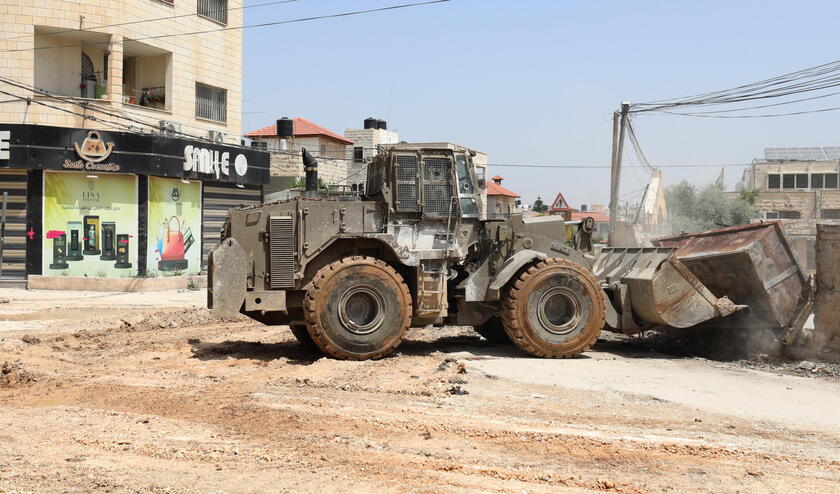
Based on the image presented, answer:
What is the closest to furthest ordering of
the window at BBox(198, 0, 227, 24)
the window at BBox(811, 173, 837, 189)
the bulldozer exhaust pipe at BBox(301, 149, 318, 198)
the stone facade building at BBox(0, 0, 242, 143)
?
1. the bulldozer exhaust pipe at BBox(301, 149, 318, 198)
2. the stone facade building at BBox(0, 0, 242, 143)
3. the window at BBox(198, 0, 227, 24)
4. the window at BBox(811, 173, 837, 189)

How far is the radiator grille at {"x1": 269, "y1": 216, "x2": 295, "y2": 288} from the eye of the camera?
10.5 metres

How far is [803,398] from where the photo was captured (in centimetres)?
898

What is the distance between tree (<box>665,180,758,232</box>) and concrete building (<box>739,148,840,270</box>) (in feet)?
8.36

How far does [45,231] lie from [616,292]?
1732 centimetres

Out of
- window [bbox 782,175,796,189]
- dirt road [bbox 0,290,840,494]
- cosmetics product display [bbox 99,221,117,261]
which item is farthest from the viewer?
window [bbox 782,175,796,189]

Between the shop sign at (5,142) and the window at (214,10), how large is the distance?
8.07 meters

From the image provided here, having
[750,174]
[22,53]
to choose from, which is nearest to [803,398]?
[22,53]

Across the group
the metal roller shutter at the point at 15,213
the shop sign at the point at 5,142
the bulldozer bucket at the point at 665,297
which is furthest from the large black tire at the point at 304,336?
the shop sign at the point at 5,142

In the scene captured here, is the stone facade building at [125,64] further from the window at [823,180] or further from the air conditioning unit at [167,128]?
the window at [823,180]

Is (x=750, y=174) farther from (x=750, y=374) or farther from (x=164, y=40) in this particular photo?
(x=750, y=374)

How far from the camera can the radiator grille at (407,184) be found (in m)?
11.1

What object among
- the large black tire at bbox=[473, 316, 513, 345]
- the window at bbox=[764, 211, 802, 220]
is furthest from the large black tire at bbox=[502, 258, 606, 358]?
the window at bbox=[764, 211, 802, 220]

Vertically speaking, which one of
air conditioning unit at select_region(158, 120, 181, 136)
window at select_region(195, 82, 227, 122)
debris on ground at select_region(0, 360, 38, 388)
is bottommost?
debris on ground at select_region(0, 360, 38, 388)

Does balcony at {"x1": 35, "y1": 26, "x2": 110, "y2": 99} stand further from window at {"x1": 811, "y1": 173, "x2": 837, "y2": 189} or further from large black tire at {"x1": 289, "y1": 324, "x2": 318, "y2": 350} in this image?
window at {"x1": 811, "y1": 173, "x2": 837, "y2": 189}
